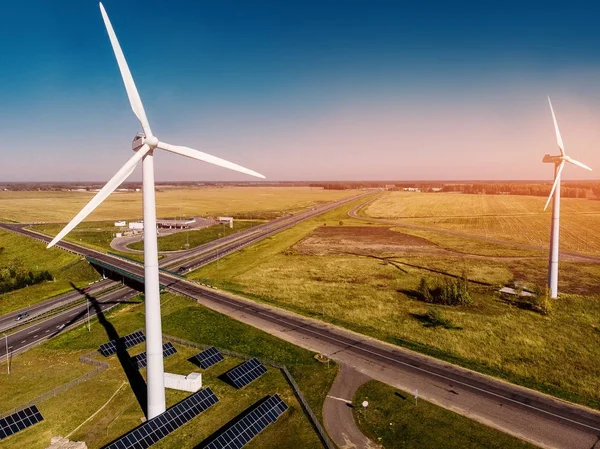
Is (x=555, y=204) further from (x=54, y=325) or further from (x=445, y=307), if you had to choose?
(x=54, y=325)

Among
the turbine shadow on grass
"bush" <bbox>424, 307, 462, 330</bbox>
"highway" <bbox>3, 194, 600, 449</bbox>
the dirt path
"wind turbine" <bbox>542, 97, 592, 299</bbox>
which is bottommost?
the turbine shadow on grass

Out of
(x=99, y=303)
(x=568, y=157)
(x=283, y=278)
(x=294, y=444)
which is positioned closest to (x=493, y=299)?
(x=568, y=157)

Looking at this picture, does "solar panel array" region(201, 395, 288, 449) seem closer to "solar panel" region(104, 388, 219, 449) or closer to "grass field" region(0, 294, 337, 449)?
"grass field" region(0, 294, 337, 449)

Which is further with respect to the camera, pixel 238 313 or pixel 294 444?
pixel 238 313

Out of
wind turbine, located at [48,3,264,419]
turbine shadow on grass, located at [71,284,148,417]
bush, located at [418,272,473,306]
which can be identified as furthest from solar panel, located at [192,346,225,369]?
bush, located at [418,272,473,306]

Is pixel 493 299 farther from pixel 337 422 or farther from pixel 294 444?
pixel 294 444

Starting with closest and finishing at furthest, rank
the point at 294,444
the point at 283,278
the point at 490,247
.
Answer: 1. the point at 294,444
2. the point at 283,278
3. the point at 490,247

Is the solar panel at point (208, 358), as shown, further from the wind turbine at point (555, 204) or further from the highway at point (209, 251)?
the wind turbine at point (555, 204)
